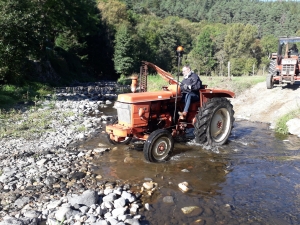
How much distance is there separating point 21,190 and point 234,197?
336 centimetres

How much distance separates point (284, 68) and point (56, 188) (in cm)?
1160

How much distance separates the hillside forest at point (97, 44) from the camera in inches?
513

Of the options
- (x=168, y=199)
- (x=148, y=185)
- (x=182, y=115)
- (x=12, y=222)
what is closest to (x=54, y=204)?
(x=12, y=222)

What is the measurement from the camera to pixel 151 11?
352 ft

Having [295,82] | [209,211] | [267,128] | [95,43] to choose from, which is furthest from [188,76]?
[95,43]

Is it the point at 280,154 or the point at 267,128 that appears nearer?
the point at 280,154

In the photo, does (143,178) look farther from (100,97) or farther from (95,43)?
(95,43)

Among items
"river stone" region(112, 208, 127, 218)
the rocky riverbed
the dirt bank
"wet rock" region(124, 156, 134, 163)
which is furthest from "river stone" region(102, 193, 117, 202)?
the dirt bank

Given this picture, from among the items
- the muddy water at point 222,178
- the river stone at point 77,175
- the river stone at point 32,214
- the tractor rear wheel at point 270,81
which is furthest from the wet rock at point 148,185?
the tractor rear wheel at point 270,81

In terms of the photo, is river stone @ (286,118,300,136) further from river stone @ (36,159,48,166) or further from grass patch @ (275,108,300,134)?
river stone @ (36,159,48,166)

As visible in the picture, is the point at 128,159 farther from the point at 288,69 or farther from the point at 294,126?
the point at 288,69

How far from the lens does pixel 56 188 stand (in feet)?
15.1

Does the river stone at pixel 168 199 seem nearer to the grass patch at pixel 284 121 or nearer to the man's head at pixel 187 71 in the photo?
the man's head at pixel 187 71

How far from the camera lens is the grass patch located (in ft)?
27.4
